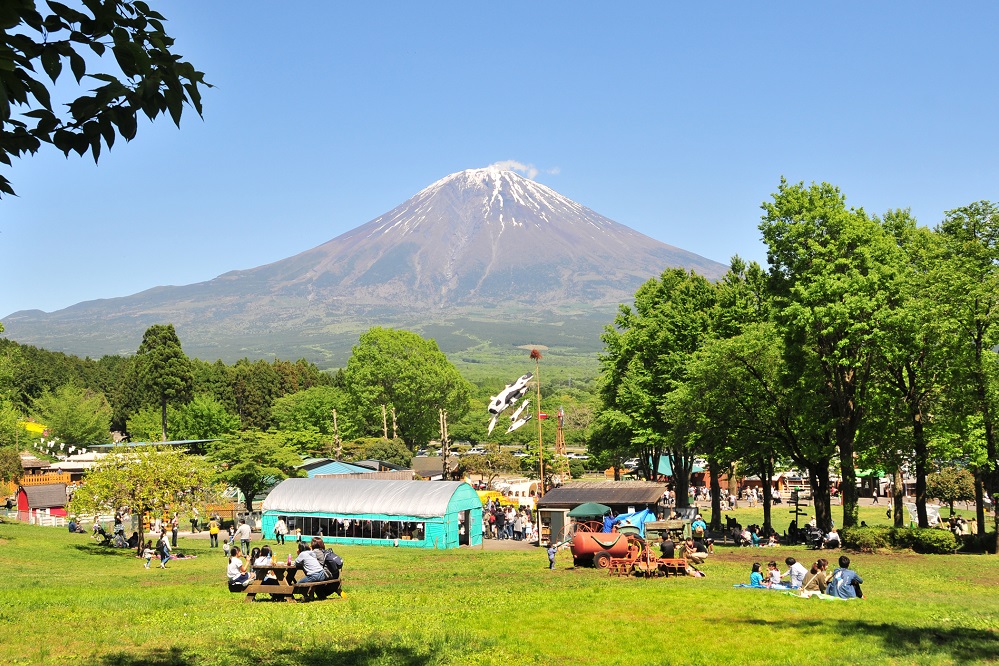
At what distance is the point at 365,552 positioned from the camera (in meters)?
38.4

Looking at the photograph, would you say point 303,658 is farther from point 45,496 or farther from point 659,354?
point 45,496

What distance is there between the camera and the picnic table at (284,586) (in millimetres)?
18531

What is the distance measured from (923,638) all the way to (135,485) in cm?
2965

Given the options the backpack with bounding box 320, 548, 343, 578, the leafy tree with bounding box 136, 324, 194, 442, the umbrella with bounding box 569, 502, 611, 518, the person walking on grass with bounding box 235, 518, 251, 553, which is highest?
the leafy tree with bounding box 136, 324, 194, 442

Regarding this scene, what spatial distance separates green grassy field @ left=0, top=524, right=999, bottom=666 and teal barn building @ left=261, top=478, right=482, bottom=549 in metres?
18.3

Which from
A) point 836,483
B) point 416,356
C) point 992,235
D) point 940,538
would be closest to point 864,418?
point 940,538

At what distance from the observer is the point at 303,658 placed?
41.6ft

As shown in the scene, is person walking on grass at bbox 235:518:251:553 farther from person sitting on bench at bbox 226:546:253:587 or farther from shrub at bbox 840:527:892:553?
shrub at bbox 840:527:892:553

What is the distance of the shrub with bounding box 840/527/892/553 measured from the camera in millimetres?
29984

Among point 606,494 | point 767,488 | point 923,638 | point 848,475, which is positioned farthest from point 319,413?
point 923,638

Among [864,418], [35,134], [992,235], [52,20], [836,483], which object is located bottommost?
[836,483]

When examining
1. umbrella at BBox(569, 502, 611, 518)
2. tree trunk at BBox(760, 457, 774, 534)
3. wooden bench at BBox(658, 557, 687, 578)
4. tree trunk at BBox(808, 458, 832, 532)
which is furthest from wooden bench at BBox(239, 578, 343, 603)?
tree trunk at BBox(760, 457, 774, 534)

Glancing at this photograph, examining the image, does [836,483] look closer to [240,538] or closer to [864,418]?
[864,418]

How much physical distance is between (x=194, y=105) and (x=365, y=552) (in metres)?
34.1
